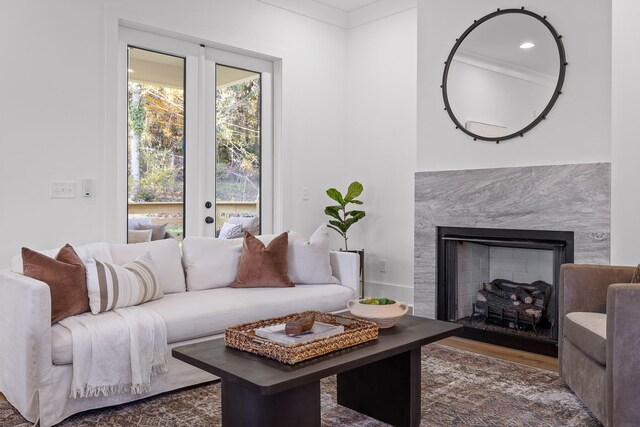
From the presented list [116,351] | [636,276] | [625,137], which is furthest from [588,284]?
[116,351]

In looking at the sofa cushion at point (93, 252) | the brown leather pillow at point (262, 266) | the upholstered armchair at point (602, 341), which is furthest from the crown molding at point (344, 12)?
the upholstered armchair at point (602, 341)

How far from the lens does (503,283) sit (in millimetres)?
4109

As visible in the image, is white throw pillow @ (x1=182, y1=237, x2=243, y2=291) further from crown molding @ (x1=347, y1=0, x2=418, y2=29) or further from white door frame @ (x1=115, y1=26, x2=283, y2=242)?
crown molding @ (x1=347, y1=0, x2=418, y2=29)

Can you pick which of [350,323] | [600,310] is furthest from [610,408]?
[350,323]

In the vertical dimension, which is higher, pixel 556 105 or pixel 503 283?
pixel 556 105

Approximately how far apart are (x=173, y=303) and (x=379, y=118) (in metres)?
3.03

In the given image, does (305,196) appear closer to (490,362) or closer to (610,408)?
(490,362)

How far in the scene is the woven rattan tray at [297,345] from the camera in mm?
1980

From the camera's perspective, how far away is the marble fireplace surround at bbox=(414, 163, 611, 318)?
3.39 metres

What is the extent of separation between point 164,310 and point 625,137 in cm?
301

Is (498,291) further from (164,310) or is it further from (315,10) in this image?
(315,10)

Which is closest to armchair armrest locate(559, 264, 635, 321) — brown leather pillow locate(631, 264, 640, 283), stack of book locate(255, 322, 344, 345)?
Result: brown leather pillow locate(631, 264, 640, 283)

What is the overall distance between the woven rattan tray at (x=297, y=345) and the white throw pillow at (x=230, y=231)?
2.36m

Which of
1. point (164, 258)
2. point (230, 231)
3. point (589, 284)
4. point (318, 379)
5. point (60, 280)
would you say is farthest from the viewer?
point (230, 231)
